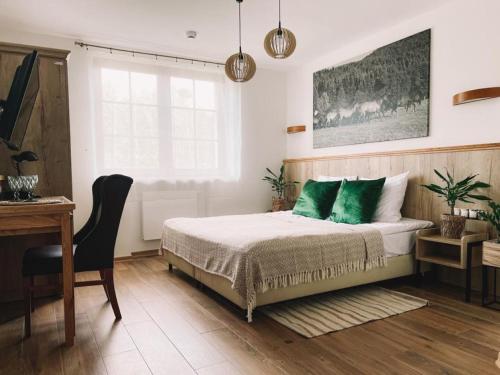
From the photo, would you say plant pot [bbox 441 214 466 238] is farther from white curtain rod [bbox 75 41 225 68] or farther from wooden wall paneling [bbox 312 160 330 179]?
white curtain rod [bbox 75 41 225 68]

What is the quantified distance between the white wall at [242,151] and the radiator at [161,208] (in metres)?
0.09

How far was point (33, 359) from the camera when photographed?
196 cm

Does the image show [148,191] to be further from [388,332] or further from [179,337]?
[388,332]

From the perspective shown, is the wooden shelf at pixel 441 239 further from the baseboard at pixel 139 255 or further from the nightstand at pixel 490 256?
the baseboard at pixel 139 255

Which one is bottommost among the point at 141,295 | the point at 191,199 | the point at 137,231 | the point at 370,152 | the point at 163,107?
the point at 141,295

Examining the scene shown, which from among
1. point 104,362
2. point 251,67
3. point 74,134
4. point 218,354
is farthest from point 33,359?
point 74,134

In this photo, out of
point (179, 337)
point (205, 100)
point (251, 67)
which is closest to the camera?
point (179, 337)

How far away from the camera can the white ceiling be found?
3242mm

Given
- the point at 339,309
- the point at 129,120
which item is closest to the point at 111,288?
the point at 339,309

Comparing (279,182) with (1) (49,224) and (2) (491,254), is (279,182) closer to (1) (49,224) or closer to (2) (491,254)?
(2) (491,254)

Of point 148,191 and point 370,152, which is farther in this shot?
point 148,191

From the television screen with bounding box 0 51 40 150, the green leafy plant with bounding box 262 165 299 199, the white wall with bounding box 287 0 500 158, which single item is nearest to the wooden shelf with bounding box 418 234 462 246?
the white wall with bounding box 287 0 500 158

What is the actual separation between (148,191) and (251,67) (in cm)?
220

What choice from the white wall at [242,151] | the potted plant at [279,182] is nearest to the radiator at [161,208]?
the white wall at [242,151]
